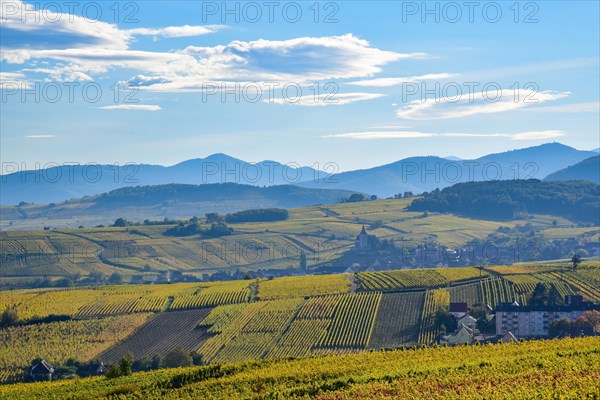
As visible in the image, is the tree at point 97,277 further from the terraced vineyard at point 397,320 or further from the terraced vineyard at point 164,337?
the terraced vineyard at point 397,320

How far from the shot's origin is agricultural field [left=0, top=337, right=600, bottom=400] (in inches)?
1312

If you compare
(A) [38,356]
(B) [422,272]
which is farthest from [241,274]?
(A) [38,356]

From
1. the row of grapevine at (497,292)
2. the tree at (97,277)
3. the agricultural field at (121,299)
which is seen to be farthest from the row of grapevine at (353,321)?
the tree at (97,277)

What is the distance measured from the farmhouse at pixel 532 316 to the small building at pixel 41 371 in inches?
1621

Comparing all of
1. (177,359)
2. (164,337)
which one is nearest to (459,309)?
(164,337)

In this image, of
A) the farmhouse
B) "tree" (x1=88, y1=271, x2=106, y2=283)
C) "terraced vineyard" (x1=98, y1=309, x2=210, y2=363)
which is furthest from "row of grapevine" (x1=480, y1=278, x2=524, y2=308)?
"tree" (x1=88, y1=271, x2=106, y2=283)

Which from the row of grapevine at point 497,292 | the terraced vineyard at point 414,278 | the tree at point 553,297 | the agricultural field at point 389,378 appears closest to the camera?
the agricultural field at point 389,378

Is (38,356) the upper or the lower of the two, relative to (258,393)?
lower

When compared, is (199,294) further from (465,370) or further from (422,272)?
(465,370)

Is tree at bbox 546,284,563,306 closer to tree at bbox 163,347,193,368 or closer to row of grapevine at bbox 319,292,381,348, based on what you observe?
row of grapevine at bbox 319,292,381,348

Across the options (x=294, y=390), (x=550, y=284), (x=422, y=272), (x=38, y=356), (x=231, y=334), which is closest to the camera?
(x=294, y=390)

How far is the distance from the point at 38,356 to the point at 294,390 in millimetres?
51174

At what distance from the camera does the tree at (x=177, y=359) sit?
7594 cm

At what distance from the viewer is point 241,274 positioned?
186 m
